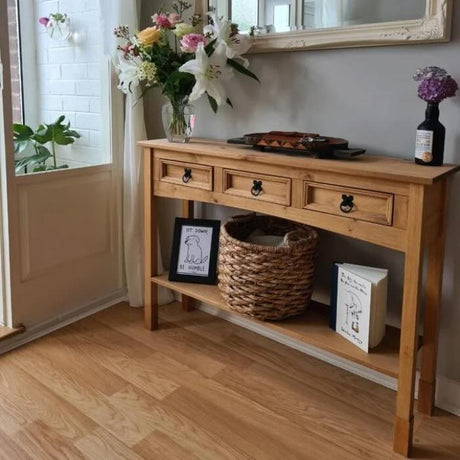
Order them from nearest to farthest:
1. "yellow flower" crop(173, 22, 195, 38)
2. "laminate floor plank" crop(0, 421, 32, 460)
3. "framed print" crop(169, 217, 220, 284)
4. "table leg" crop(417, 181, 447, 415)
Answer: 1. "laminate floor plank" crop(0, 421, 32, 460)
2. "table leg" crop(417, 181, 447, 415)
3. "yellow flower" crop(173, 22, 195, 38)
4. "framed print" crop(169, 217, 220, 284)

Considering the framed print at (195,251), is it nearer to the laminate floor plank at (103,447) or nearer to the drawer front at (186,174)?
the drawer front at (186,174)

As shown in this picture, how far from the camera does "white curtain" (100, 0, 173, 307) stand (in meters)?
2.29

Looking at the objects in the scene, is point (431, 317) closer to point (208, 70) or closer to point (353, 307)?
point (353, 307)

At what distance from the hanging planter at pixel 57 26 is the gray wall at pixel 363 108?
87cm

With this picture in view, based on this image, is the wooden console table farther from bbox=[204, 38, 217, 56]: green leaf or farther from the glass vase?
the glass vase

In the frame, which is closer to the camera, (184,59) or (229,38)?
(229,38)

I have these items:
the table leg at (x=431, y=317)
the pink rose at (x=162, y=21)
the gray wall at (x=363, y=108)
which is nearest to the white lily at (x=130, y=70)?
the pink rose at (x=162, y=21)

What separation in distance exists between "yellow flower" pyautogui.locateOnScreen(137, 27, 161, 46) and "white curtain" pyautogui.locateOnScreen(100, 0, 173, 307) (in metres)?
0.32

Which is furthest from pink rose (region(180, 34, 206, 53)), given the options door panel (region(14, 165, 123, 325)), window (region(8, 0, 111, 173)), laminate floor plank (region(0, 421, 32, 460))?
laminate floor plank (region(0, 421, 32, 460))

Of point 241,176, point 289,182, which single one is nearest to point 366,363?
point 289,182

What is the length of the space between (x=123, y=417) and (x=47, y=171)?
1.16m

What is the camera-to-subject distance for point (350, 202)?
1602mm

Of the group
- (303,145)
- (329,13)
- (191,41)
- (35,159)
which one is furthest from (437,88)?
(35,159)

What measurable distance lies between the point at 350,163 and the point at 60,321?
61.4 inches
